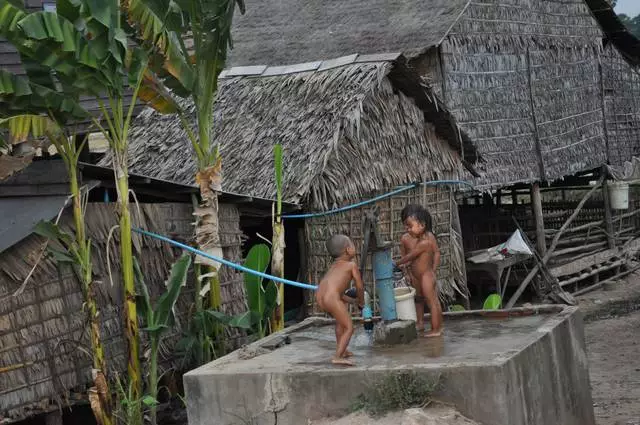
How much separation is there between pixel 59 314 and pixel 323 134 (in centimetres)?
385

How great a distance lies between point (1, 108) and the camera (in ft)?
25.6

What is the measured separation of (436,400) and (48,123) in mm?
3777

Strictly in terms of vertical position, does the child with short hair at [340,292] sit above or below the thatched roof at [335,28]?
below

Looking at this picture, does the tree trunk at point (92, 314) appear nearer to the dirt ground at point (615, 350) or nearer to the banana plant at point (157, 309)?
the banana plant at point (157, 309)

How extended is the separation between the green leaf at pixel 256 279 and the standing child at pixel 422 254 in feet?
6.88

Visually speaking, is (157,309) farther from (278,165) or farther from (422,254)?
(422,254)

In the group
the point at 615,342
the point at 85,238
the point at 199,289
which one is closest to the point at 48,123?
the point at 85,238

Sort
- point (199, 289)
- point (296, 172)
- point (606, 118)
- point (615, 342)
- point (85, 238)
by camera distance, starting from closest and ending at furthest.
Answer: point (85, 238) < point (199, 289) < point (296, 172) < point (615, 342) < point (606, 118)

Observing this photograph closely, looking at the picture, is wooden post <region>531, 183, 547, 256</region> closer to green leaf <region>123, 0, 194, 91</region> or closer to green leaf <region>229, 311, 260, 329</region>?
green leaf <region>229, 311, 260, 329</region>

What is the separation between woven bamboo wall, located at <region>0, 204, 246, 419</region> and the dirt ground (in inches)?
170

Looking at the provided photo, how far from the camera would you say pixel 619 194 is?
1875 cm

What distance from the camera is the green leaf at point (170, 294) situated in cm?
834

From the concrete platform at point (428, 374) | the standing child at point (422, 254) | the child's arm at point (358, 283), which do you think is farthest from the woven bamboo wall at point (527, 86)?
the child's arm at point (358, 283)

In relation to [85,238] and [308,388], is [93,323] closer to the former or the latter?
[85,238]
